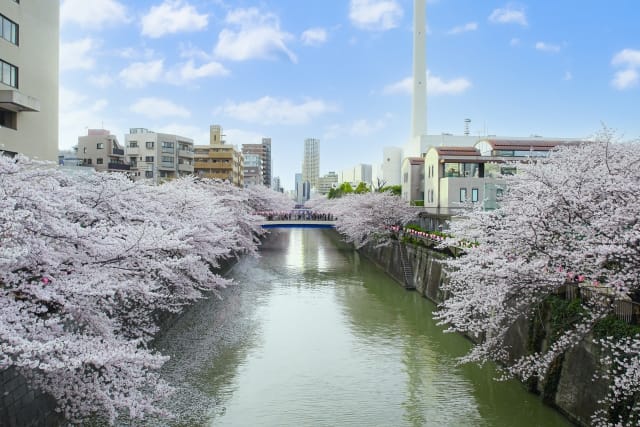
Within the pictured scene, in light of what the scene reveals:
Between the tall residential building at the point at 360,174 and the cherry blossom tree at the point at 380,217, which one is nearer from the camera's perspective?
the cherry blossom tree at the point at 380,217

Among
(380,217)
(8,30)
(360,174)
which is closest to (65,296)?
(8,30)

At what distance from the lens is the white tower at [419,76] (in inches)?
3086

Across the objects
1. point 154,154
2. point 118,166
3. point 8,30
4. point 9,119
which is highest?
point 8,30

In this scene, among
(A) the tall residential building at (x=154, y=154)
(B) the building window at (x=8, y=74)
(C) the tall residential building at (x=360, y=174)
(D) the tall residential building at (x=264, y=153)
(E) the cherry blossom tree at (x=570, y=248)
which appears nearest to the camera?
(E) the cherry blossom tree at (x=570, y=248)

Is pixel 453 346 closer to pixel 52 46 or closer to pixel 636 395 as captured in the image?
pixel 636 395

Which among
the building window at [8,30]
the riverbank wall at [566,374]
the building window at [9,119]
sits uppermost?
the building window at [8,30]

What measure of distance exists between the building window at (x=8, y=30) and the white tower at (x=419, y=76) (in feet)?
191

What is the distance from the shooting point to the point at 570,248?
429 inches

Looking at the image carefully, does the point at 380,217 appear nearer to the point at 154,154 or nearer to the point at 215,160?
the point at 154,154

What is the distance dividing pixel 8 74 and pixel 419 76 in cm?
6380

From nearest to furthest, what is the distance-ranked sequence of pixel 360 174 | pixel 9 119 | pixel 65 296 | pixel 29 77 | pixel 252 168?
1. pixel 65 296
2. pixel 9 119
3. pixel 29 77
4. pixel 252 168
5. pixel 360 174

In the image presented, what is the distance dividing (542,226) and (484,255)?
5.04 ft

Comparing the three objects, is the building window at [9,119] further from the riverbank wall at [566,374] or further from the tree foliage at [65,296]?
the riverbank wall at [566,374]

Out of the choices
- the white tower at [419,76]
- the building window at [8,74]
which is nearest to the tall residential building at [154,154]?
the white tower at [419,76]
